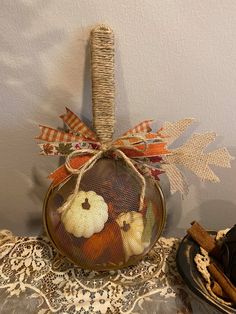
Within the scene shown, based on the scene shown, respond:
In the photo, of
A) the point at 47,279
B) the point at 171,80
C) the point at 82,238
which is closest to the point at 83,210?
the point at 82,238

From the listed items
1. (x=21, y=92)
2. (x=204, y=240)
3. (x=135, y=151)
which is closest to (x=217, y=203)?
(x=204, y=240)

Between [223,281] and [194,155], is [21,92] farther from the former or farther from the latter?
[223,281]

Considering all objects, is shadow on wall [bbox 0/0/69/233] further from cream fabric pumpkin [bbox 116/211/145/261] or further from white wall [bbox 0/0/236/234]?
cream fabric pumpkin [bbox 116/211/145/261]

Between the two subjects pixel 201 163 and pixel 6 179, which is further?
pixel 6 179

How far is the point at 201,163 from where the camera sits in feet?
1.79

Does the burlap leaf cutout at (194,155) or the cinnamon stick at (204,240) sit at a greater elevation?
the burlap leaf cutout at (194,155)

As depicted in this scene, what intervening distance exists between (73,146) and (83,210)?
0.31ft

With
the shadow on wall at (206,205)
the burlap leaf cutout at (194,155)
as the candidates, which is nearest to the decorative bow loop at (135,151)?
the burlap leaf cutout at (194,155)

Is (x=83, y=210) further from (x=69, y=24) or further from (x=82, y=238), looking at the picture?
(x=69, y=24)

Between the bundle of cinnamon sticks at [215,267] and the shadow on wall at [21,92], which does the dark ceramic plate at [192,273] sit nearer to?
the bundle of cinnamon sticks at [215,267]

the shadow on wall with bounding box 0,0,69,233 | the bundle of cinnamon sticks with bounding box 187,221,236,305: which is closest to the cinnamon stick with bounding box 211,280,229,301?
the bundle of cinnamon sticks with bounding box 187,221,236,305

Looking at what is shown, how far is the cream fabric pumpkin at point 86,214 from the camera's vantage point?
497mm

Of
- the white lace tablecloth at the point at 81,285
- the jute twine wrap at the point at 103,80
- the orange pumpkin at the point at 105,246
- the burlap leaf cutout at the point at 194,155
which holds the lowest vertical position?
the white lace tablecloth at the point at 81,285

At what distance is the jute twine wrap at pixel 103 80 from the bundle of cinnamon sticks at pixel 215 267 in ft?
0.68
